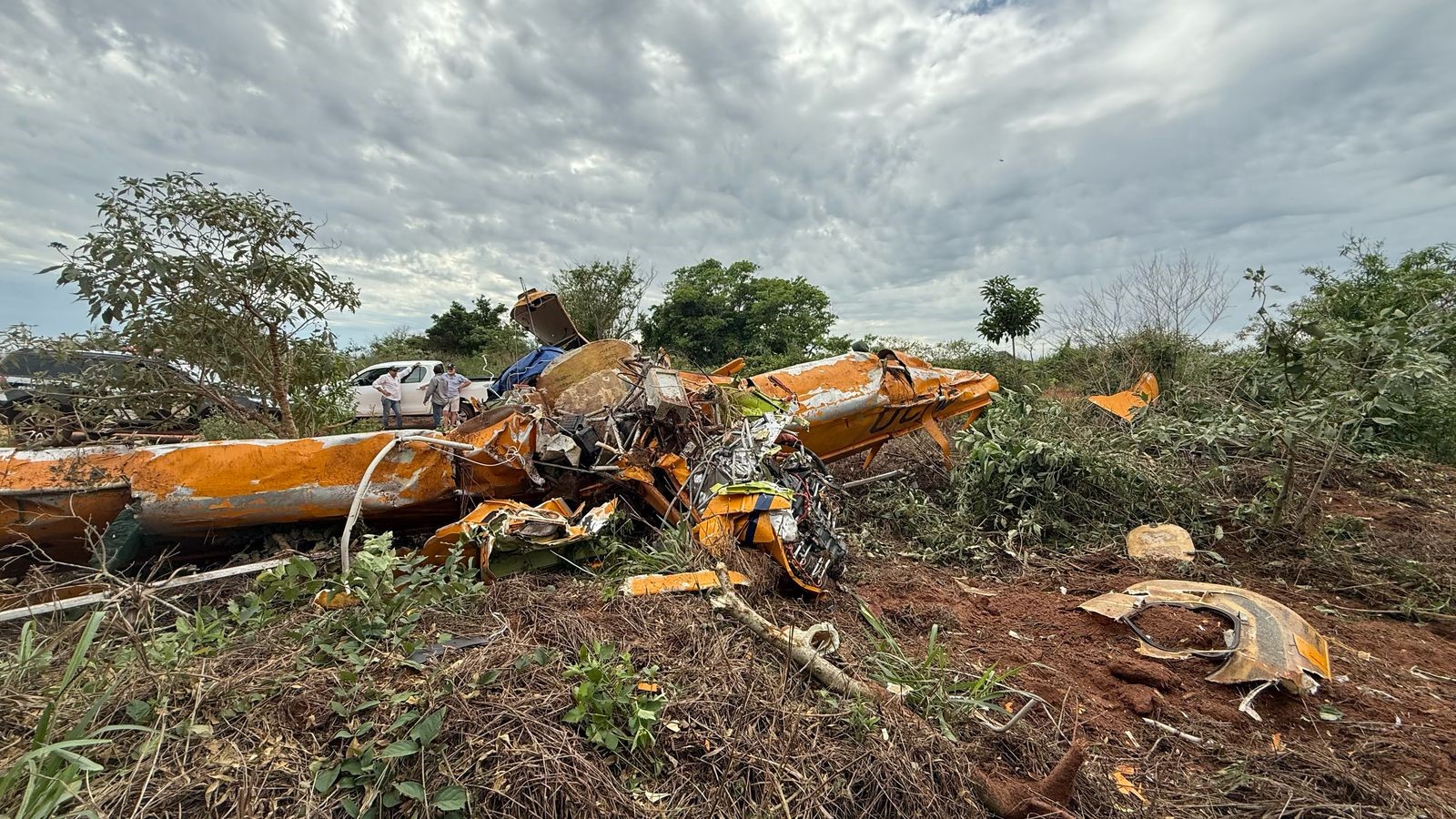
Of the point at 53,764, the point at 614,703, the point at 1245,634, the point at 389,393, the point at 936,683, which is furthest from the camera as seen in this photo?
the point at 389,393

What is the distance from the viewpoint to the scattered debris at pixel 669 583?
8.37 feet

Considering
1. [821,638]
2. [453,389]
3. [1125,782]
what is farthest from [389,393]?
[1125,782]

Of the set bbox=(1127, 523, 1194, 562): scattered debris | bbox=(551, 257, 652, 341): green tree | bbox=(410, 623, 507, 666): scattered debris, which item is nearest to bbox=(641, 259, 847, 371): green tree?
bbox=(551, 257, 652, 341): green tree

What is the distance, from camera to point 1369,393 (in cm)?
395

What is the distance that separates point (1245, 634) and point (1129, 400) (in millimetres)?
4690

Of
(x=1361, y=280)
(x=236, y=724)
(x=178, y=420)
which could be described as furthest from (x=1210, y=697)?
(x=1361, y=280)

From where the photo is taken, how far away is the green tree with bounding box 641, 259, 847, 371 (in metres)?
27.4

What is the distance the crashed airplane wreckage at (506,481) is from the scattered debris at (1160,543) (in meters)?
2.45

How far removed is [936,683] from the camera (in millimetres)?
2375

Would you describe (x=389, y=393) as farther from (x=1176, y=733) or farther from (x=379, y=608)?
(x=1176, y=733)

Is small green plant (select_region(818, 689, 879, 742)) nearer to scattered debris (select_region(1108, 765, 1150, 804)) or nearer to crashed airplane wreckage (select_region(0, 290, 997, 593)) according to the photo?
scattered debris (select_region(1108, 765, 1150, 804))

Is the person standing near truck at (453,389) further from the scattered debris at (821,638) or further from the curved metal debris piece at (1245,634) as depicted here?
the curved metal debris piece at (1245,634)

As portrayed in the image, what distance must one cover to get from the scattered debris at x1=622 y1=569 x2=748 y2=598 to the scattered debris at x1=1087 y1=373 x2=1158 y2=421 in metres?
5.90

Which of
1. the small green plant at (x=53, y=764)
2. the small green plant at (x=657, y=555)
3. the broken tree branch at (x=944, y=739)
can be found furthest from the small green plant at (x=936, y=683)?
the small green plant at (x=53, y=764)
